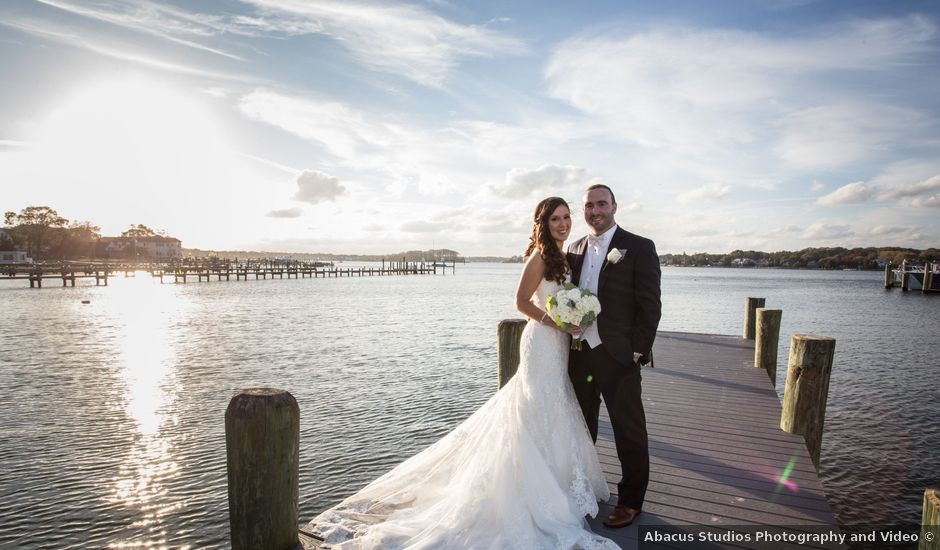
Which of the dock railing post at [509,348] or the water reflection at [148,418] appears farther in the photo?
the water reflection at [148,418]

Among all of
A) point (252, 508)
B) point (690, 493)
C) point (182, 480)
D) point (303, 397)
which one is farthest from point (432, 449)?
point (303, 397)

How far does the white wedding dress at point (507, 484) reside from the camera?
3775 millimetres

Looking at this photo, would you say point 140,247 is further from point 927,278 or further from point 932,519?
point 932,519

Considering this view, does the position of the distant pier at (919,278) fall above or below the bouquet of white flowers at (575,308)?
below

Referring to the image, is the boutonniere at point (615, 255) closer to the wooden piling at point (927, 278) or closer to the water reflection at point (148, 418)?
the water reflection at point (148, 418)

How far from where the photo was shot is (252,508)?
11.6 feet

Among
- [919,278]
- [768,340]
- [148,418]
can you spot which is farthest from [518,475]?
[919,278]

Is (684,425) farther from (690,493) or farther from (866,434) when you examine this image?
(866,434)

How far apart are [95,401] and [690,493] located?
13.1 meters

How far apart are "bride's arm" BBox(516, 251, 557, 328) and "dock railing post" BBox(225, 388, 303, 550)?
2.01m

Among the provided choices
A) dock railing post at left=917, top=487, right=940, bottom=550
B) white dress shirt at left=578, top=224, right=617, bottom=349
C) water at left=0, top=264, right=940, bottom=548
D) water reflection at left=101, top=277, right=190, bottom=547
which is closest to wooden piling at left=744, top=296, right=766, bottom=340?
water at left=0, top=264, right=940, bottom=548

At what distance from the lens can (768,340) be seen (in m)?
10.1

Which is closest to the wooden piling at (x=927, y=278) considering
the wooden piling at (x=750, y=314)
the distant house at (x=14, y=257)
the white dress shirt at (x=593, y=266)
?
the wooden piling at (x=750, y=314)

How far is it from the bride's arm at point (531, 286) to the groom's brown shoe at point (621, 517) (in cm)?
157
